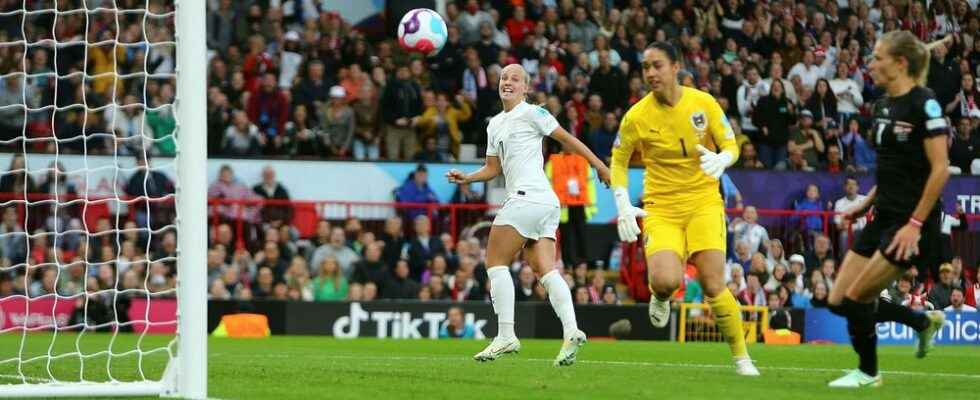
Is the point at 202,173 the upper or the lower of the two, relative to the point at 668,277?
upper

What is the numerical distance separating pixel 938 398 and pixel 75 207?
47.5 ft

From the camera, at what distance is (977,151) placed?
2494cm

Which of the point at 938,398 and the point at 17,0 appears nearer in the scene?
the point at 938,398

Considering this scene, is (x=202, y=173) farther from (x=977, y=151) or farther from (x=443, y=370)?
(x=977, y=151)

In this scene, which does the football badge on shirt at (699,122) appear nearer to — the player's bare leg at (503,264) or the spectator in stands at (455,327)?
the player's bare leg at (503,264)

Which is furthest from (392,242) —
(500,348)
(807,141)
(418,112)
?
(500,348)

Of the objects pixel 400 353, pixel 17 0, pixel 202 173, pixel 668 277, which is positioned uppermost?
pixel 17 0

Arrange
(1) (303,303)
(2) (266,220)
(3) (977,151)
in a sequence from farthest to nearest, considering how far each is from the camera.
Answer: (3) (977,151) → (2) (266,220) → (1) (303,303)

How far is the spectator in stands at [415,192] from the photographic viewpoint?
22625 millimetres

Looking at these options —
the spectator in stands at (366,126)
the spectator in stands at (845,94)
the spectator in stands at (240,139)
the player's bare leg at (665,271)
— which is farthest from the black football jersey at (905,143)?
the spectator in stands at (845,94)

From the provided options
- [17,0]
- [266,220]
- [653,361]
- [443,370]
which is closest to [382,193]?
[266,220]

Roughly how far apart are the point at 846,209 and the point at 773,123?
89.8 inches

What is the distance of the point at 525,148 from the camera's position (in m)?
11.8

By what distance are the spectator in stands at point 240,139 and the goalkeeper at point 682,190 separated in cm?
1235
